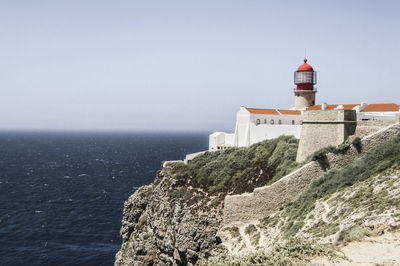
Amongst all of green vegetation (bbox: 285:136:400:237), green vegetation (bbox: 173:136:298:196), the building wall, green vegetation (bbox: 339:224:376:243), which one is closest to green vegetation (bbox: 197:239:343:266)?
green vegetation (bbox: 339:224:376:243)

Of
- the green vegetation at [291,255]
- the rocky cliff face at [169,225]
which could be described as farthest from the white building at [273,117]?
the green vegetation at [291,255]

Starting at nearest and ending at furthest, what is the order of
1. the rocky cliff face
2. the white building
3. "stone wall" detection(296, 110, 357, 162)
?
"stone wall" detection(296, 110, 357, 162) → the rocky cliff face → the white building

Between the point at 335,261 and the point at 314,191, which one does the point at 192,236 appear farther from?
the point at 335,261

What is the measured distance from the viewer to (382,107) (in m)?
38.2

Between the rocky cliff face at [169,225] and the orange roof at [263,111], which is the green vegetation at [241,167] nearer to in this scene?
the rocky cliff face at [169,225]

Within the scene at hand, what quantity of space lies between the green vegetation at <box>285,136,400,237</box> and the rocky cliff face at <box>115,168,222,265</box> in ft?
24.0

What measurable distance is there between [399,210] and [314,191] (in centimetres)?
801

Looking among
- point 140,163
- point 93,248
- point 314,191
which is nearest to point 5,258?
point 93,248

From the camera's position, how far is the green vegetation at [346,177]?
2081 cm

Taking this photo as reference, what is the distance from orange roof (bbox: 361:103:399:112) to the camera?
3708 cm

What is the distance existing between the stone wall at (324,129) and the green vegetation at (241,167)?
2.23 m

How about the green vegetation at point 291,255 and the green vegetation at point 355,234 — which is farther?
the green vegetation at point 355,234

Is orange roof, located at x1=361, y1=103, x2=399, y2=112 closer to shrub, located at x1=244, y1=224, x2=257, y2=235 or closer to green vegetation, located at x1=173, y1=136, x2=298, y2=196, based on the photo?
green vegetation, located at x1=173, y1=136, x2=298, y2=196

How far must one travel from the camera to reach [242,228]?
25.9 metres
